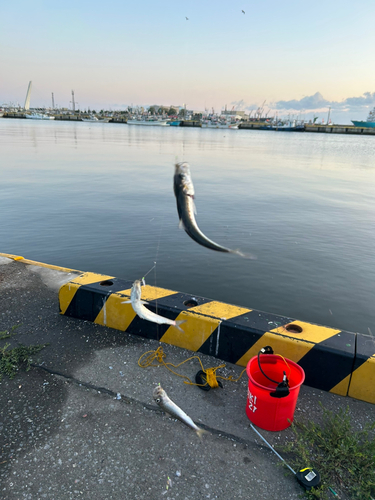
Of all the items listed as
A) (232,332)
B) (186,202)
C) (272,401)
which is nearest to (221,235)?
(232,332)

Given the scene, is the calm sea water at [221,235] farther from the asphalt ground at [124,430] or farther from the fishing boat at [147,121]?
the fishing boat at [147,121]

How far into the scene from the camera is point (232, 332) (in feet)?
15.1

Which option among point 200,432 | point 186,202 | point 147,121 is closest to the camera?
point 186,202

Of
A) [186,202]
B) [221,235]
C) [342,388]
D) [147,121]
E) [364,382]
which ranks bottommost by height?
[221,235]

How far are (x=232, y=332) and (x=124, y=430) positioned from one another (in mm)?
1838

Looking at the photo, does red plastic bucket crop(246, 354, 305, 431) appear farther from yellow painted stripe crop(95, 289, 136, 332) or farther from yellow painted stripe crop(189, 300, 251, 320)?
yellow painted stripe crop(95, 289, 136, 332)

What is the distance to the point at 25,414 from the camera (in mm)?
3803

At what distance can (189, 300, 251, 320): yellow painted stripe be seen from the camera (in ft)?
15.8

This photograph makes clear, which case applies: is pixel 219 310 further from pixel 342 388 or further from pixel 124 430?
pixel 124 430

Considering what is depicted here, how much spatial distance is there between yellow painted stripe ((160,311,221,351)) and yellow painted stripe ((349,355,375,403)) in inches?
72.3

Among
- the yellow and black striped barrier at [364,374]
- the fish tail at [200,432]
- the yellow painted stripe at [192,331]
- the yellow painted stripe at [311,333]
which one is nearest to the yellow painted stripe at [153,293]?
the yellow painted stripe at [192,331]

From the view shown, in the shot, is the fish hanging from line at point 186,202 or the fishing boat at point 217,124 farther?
the fishing boat at point 217,124

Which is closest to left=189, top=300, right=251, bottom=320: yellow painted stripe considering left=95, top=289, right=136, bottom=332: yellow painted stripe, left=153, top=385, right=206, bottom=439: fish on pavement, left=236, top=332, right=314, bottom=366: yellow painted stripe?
left=236, top=332, right=314, bottom=366: yellow painted stripe

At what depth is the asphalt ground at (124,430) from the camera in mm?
3074
